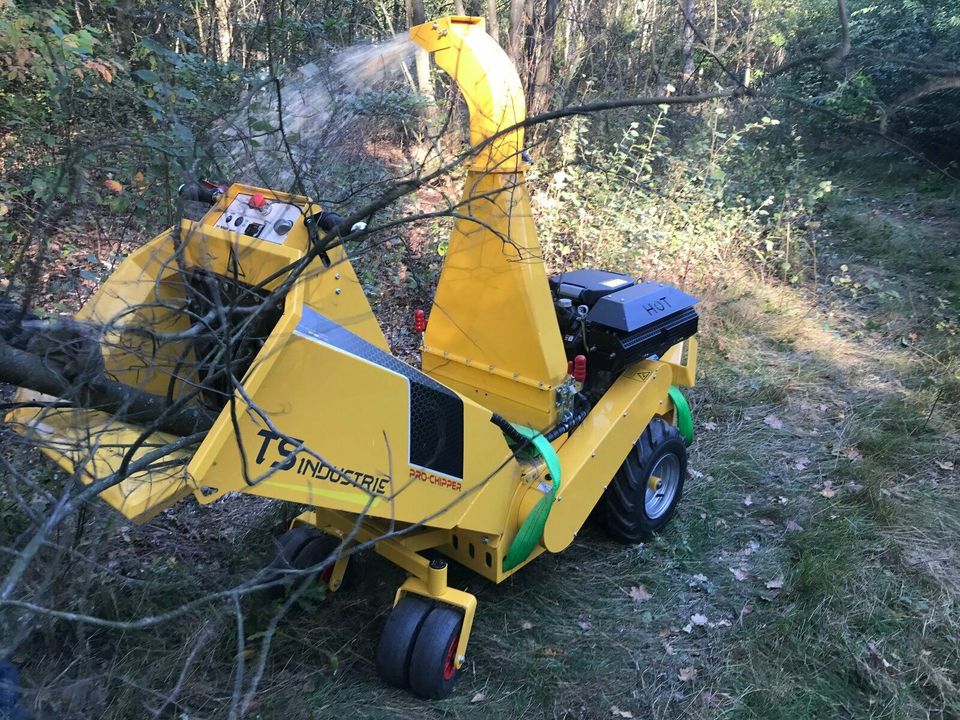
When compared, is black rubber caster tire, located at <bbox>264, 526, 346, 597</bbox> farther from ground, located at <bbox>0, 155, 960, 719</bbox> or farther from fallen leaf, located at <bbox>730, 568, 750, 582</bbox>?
fallen leaf, located at <bbox>730, 568, 750, 582</bbox>

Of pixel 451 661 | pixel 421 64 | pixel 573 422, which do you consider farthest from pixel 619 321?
pixel 421 64

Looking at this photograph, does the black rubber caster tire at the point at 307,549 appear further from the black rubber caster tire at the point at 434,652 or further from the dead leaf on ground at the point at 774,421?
the dead leaf on ground at the point at 774,421

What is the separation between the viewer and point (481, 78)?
124 inches

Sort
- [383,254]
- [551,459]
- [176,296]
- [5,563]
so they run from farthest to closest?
[383,254], [551,459], [176,296], [5,563]

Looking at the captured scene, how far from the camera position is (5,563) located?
2.67 metres

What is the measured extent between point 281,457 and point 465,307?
5.14ft

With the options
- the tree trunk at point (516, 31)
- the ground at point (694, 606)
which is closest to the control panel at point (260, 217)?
the ground at point (694, 606)

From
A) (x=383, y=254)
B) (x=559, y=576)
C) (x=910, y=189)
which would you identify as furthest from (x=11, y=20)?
(x=910, y=189)

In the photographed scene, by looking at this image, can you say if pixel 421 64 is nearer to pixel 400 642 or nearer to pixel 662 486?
pixel 662 486

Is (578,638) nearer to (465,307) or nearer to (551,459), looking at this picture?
(551,459)

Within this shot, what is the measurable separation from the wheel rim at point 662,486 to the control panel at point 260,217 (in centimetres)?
266

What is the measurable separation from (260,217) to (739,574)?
3.22 metres

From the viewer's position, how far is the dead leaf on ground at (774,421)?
225 inches

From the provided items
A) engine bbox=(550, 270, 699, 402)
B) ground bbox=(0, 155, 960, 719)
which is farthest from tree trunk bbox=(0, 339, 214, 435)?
engine bbox=(550, 270, 699, 402)
